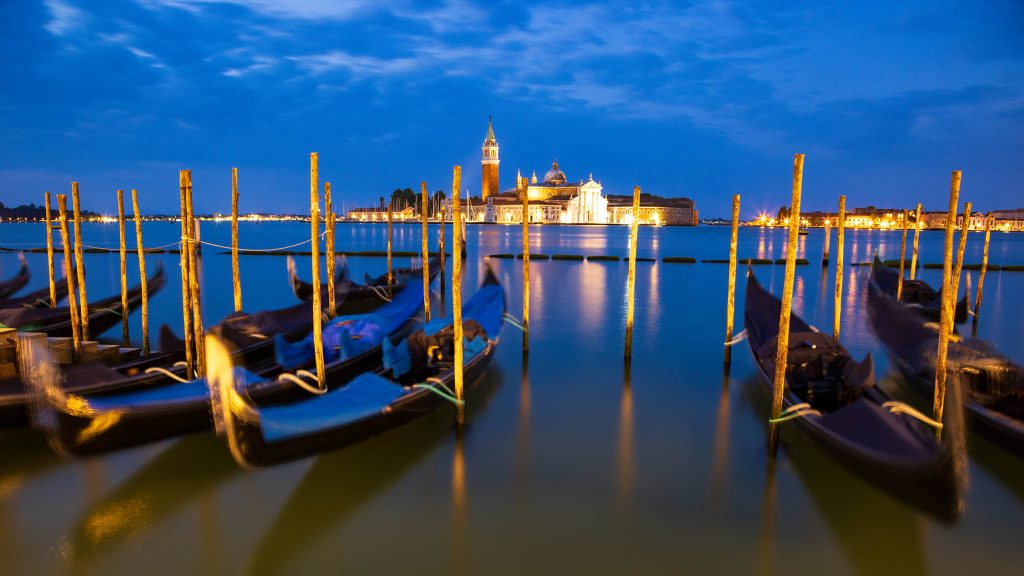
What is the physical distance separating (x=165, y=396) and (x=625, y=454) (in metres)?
2.90

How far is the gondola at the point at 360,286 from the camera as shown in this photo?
9.35m

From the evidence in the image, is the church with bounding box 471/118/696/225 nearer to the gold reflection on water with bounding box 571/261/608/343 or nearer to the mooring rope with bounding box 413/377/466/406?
the gold reflection on water with bounding box 571/261/608/343

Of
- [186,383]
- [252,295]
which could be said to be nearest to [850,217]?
[252,295]

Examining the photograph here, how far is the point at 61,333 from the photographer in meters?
6.32

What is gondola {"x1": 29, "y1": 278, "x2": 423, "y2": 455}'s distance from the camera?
2887mm

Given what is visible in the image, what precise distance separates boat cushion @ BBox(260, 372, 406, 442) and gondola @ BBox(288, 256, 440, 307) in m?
4.91

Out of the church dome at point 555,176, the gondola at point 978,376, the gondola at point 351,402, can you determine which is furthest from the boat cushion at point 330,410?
the church dome at point 555,176

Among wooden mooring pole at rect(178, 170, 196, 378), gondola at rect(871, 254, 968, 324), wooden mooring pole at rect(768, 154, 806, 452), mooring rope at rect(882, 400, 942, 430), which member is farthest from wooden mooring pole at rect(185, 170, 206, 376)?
gondola at rect(871, 254, 968, 324)

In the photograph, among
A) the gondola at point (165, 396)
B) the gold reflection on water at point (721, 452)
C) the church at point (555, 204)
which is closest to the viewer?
the gondola at point (165, 396)

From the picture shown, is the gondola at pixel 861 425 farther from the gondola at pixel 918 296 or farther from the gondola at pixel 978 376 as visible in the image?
the gondola at pixel 918 296

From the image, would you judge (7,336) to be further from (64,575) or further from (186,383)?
(64,575)

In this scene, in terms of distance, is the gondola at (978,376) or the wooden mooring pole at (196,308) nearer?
the gondola at (978,376)

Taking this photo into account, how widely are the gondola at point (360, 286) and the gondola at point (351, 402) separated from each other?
3947 millimetres

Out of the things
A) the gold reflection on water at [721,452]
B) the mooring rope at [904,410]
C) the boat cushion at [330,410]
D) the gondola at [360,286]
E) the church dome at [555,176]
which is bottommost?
the gold reflection on water at [721,452]
